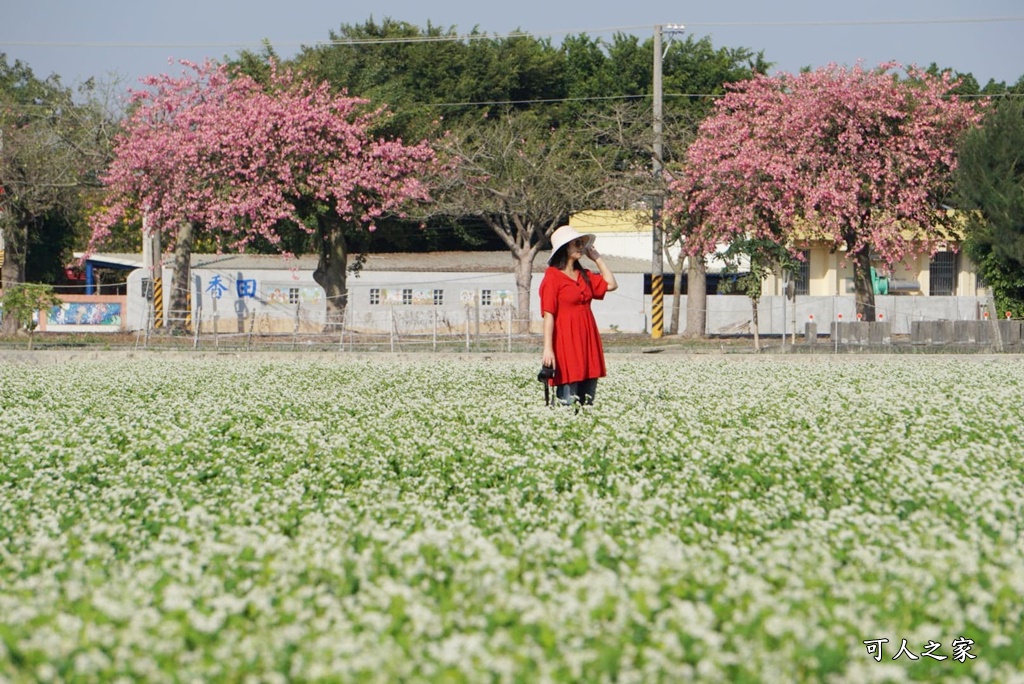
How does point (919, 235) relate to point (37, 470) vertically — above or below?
above

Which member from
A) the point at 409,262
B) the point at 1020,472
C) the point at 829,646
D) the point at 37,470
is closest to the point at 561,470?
the point at 1020,472

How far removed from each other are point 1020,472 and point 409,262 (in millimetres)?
47457

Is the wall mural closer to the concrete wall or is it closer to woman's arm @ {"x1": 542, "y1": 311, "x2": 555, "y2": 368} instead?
the concrete wall

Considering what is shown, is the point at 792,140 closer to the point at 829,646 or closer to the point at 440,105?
the point at 440,105

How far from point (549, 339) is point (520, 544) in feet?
18.9

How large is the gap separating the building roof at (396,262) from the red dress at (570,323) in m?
39.2

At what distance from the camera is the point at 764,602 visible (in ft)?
15.8

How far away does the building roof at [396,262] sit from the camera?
53.2 metres

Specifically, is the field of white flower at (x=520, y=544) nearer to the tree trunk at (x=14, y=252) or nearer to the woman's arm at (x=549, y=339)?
the woman's arm at (x=549, y=339)

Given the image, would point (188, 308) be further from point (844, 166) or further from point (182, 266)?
point (844, 166)

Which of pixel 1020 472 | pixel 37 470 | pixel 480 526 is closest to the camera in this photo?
pixel 480 526

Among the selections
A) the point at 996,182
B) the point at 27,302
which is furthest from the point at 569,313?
the point at 996,182

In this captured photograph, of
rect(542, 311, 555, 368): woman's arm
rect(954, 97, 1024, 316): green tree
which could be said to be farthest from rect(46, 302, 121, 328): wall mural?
rect(542, 311, 555, 368): woman's arm

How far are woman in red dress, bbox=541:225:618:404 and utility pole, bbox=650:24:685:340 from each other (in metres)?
29.1
